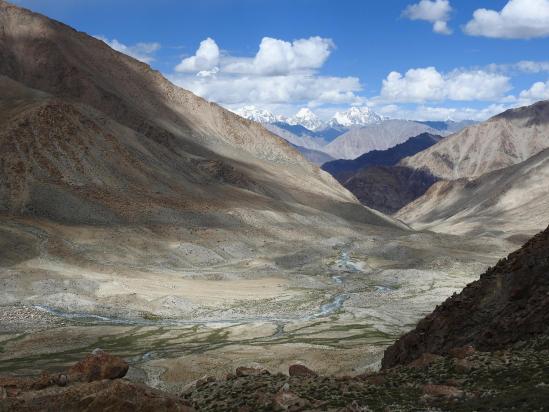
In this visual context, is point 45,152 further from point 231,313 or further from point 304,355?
point 304,355

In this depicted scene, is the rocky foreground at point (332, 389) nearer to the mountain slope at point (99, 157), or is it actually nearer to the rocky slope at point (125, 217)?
the rocky slope at point (125, 217)

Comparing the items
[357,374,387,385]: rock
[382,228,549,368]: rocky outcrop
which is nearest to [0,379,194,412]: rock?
[357,374,387,385]: rock

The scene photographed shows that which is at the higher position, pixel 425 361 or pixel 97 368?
pixel 425 361

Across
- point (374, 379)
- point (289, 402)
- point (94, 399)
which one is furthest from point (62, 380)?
point (374, 379)

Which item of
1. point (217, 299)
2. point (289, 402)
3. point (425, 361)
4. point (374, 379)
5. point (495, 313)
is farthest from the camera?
point (217, 299)

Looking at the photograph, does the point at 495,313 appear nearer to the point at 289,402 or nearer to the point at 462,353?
the point at 462,353

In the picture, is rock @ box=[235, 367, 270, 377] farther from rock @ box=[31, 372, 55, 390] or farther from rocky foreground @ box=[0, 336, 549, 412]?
rock @ box=[31, 372, 55, 390]

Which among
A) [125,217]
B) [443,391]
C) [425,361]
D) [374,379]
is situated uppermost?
[125,217]
